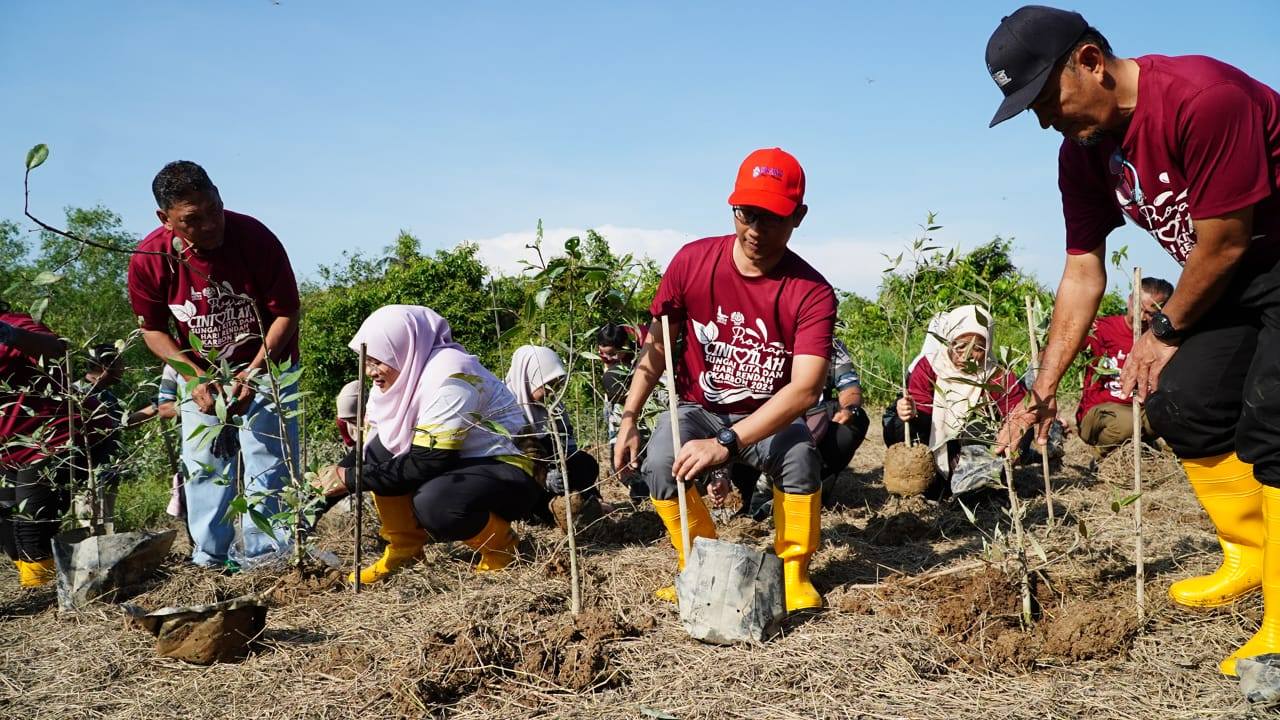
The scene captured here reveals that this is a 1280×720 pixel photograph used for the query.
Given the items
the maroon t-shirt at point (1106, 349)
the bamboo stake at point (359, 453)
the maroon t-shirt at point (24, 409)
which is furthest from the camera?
the maroon t-shirt at point (1106, 349)

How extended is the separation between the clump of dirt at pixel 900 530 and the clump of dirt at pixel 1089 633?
127 cm

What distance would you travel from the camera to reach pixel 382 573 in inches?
137

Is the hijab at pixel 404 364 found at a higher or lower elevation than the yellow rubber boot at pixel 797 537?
higher

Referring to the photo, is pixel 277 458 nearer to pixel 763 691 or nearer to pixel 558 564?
pixel 558 564

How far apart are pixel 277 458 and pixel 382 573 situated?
30.3 inches

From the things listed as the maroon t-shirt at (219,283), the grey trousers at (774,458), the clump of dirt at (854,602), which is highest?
the maroon t-shirt at (219,283)

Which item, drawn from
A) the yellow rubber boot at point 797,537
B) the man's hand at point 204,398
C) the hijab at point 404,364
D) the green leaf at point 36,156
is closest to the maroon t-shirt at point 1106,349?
the yellow rubber boot at point 797,537

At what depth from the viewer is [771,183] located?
2.73 meters

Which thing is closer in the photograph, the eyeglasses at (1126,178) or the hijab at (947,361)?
the eyeglasses at (1126,178)

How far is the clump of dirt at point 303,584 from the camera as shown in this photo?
3.18m

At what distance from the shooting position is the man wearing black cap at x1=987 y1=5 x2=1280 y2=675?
2.02m

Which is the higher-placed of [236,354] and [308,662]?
[236,354]

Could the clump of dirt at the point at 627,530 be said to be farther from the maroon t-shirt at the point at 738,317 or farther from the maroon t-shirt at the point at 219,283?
the maroon t-shirt at the point at 219,283

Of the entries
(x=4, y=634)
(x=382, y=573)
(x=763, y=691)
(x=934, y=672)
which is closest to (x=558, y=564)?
(x=382, y=573)
